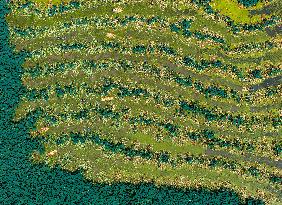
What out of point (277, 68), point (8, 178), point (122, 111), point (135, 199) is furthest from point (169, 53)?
point (8, 178)

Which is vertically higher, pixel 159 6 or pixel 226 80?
pixel 159 6

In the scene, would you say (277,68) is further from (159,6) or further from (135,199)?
(135,199)

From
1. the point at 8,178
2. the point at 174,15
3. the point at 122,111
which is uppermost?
the point at 174,15

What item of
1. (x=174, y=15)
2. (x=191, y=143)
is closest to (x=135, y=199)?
(x=191, y=143)

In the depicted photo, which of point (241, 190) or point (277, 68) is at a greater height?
point (277, 68)

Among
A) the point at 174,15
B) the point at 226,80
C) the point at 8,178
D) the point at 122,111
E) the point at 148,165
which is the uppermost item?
the point at 174,15

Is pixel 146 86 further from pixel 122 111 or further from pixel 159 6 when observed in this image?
pixel 159 6
